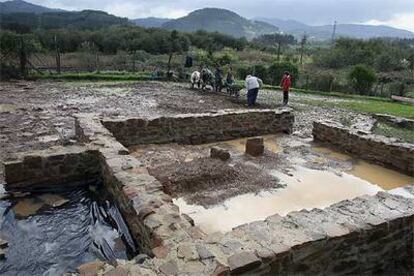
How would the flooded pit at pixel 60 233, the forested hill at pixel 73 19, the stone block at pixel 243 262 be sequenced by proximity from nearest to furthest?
the stone block at pixel 243 262 → the flooded pit at pixel 60 233 → the forested hill at pixel 73 19

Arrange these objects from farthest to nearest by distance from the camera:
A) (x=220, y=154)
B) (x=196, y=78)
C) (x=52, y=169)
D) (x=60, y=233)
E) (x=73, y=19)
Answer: (x=73, y=19) → (x=196, y=78) → (x=220, y=154) → (x=52, y=169) → (x=60, y=233)

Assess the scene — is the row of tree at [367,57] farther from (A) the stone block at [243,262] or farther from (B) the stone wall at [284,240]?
(A) the stone block at [243,262]

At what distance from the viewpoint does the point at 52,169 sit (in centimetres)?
681

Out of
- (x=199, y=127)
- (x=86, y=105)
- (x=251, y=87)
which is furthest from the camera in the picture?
(x=251, y=87)

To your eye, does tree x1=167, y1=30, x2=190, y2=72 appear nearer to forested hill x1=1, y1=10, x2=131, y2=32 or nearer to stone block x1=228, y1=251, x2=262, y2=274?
forested hill x1=1, y1=10, x2=131, y2=32

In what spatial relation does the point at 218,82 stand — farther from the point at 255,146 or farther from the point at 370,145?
the point at 370,145

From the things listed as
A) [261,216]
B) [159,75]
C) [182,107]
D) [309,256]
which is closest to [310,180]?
[261,216]

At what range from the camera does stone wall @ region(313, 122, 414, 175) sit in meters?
8.43

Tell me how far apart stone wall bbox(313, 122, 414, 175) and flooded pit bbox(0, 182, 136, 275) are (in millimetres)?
6321

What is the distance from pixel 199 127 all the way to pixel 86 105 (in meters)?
5.81

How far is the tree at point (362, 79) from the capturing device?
23.0 meters

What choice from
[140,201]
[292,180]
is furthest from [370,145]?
[140,201]

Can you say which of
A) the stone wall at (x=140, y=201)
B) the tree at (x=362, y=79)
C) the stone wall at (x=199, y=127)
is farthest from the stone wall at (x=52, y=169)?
the tree at (x=362, y=79)

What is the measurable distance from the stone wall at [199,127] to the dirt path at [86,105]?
0.96 meters
